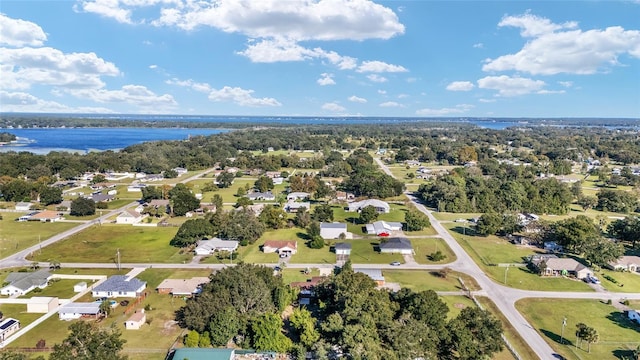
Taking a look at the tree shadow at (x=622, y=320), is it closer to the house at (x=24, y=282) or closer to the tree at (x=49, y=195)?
the house at (x=24, y=282)

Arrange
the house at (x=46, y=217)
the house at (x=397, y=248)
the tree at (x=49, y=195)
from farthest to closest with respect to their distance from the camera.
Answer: the tree at (x=49, y=195), the house at (x=46, y=217), the house at (x=397, y=248)

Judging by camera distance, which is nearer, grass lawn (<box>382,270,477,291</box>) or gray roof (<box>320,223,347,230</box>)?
grass lawn (<box>382,270,477,291</box>)

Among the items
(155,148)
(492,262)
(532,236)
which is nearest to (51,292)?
(492,262)

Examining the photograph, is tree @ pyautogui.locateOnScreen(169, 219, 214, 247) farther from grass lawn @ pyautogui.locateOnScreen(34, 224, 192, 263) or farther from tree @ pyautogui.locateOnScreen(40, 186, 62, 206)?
tree @ pyautogui.locateOnScreen(40, 186, 62, 206)

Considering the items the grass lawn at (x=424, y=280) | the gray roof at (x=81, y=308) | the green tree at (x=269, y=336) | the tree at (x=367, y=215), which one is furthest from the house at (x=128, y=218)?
the green tree at (x=269, y=336)

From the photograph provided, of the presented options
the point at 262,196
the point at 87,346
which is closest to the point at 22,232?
the point at 262,196

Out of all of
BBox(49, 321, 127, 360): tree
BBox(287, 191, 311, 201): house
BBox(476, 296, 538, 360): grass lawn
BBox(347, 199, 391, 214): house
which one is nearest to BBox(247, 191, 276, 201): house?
BBox(287, 191, 311, 201): house
